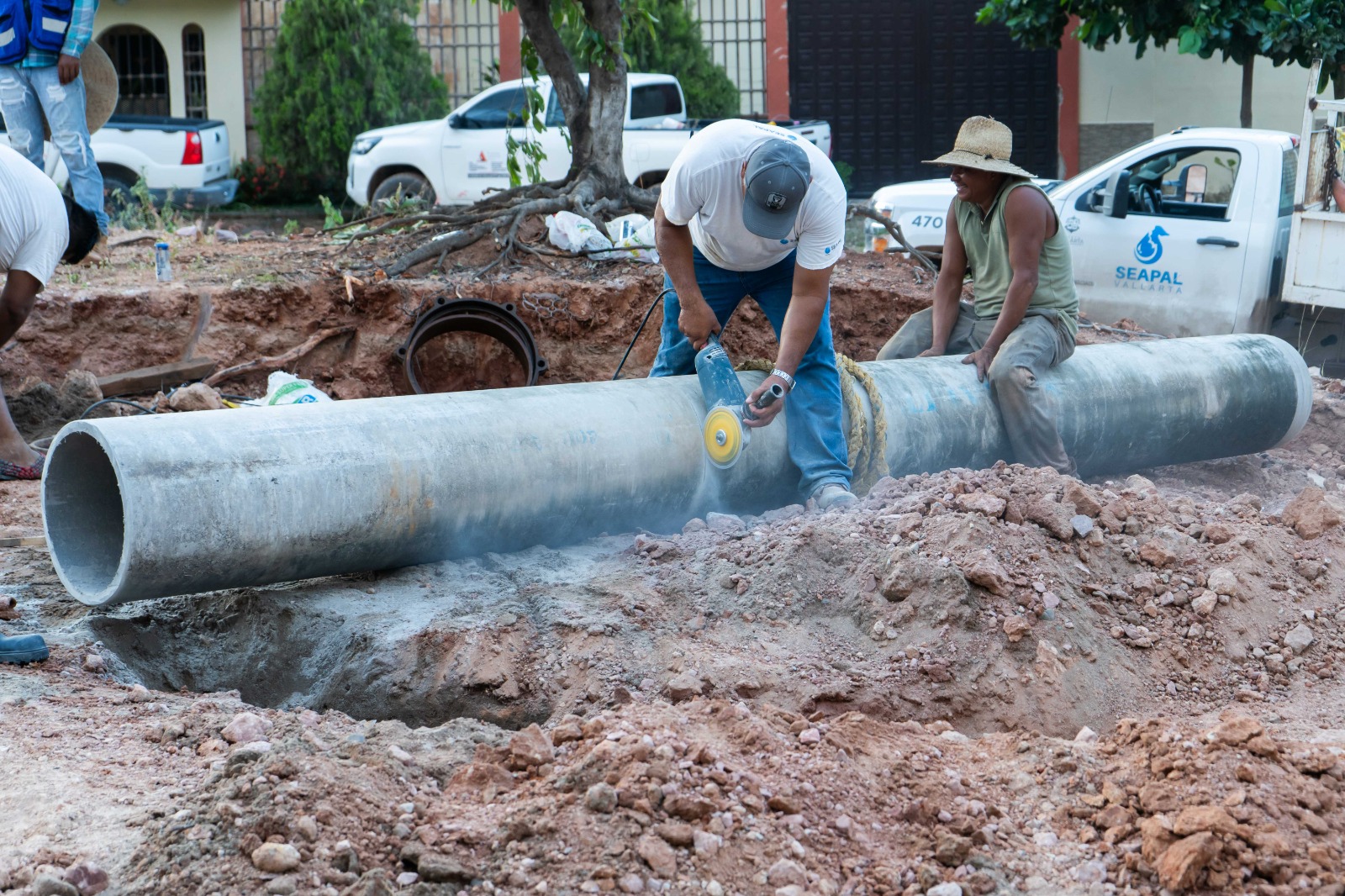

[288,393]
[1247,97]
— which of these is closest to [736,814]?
[288,393]

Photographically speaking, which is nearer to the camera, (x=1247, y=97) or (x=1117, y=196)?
(x=1117, y=196)

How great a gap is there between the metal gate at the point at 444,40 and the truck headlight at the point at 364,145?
448 centimetres

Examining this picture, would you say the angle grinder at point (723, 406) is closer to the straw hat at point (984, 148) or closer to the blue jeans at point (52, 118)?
the straw hat at point (984, 148)

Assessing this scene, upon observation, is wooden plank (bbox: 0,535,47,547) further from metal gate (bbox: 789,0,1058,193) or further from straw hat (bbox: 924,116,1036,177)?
metal gate (bbox: 789,0,1058,193)

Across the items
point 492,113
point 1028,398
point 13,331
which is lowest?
point 1028,398

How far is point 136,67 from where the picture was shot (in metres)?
18.1

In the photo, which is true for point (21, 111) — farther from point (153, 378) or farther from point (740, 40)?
point (740, 40)

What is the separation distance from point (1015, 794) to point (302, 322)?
600cm

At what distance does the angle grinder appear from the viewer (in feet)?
14.2

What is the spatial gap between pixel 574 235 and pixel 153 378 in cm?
268

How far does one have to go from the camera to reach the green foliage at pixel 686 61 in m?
16.1

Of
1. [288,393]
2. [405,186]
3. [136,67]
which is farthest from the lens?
[136,67]

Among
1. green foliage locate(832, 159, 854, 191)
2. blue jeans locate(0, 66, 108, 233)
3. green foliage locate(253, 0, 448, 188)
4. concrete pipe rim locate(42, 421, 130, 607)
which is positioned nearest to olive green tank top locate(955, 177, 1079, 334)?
concrete pipe rim locate(42, 421, 130, 607)

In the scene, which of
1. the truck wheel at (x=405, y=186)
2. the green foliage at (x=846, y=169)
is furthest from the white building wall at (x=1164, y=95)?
the truck wheel at (x=405, y=186)
